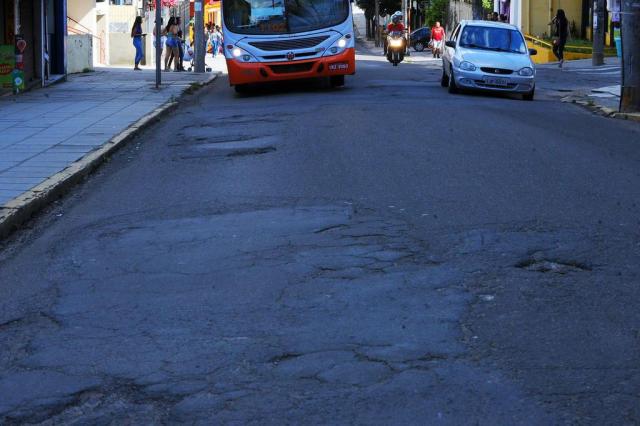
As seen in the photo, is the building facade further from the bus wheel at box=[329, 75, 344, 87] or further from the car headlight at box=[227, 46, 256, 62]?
the bus wheel at box=[329, 75, 344, 87]

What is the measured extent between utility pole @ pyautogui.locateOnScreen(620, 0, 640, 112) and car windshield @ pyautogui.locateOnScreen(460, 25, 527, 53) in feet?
14.2

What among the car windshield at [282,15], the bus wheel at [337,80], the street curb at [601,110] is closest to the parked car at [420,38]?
the bus wheel at [337,80]

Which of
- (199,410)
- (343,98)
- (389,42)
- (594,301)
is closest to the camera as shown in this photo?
(199,410)

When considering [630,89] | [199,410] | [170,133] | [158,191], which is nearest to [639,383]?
[199,410]

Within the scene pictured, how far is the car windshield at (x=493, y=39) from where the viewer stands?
23.7 metres

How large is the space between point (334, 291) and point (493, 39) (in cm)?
1799

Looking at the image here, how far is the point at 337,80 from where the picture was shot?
25.3 metres

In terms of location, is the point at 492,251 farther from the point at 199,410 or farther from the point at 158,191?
the point at 158,191

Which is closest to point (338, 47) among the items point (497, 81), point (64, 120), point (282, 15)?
point (282, 15)

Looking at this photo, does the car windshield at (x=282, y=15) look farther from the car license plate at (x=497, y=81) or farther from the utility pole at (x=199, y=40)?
the utility pole at (x=199, y=40)

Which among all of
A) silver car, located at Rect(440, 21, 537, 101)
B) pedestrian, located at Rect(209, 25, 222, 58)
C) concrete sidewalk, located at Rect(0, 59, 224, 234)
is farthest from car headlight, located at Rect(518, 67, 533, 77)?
pedestrian, located at Rect(209, 25, 222, 58)

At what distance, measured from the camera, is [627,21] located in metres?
19.2

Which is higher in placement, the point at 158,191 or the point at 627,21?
the point at 627,21

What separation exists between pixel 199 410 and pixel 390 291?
2.13 metres
